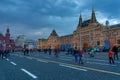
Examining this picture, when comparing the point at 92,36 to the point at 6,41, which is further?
the point at 6,41

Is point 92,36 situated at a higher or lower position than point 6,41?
higher

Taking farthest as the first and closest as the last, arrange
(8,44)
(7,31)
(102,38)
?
1. (7,31)
2. (8,44)
3. (102,38)

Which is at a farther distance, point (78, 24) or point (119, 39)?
point (78, 24)

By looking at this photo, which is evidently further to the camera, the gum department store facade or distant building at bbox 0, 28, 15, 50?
distant building at bbox 0, 28, 15, 50

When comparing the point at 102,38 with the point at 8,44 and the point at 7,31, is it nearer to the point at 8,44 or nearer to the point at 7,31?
the point at 8,44

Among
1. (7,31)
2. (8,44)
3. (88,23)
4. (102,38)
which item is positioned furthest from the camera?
(7,31)

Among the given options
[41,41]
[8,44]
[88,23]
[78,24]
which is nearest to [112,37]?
[88,23]

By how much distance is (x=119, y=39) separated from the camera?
82.4 m

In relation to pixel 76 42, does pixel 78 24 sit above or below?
above

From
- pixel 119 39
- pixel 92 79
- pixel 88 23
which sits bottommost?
pixel 92 79

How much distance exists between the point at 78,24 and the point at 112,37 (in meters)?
47.0

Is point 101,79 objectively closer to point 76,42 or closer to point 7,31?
point 76,42

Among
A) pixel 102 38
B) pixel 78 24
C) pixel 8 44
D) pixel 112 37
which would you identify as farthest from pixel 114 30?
pixel 8 44

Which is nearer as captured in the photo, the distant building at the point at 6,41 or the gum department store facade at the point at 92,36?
the gum department store facade at the point at 92,36
